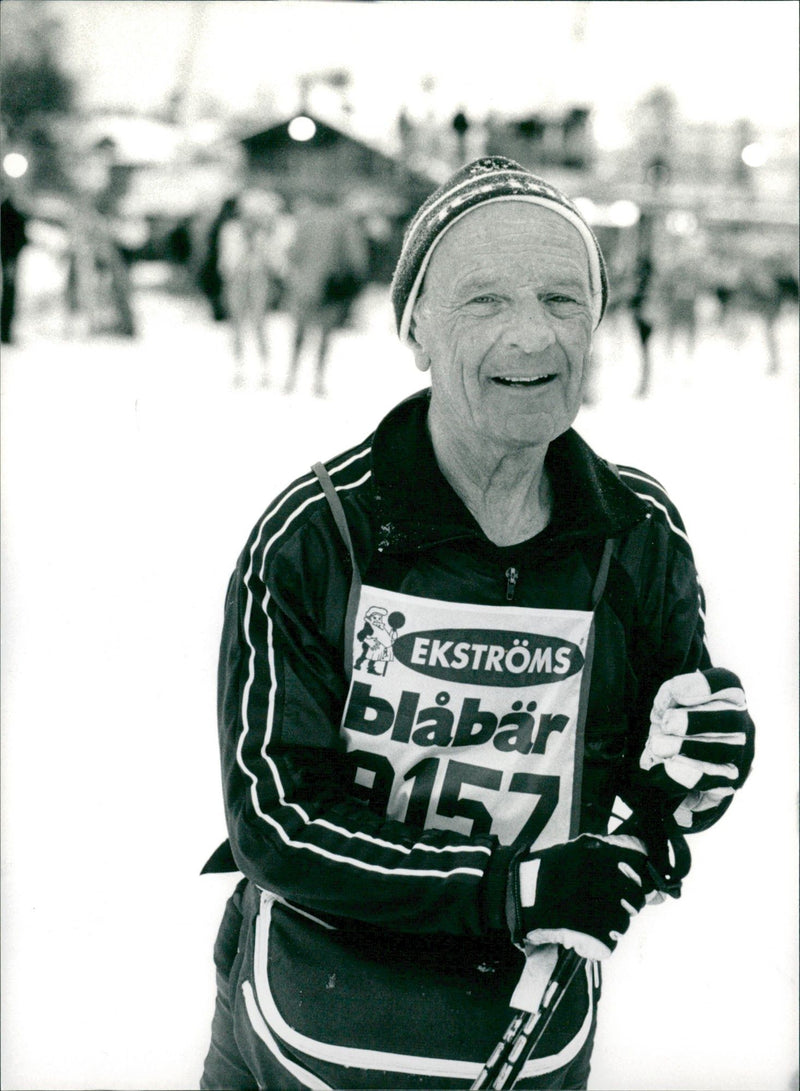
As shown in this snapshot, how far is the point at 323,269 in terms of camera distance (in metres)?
2.64

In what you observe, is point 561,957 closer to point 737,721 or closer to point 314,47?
point 737,721

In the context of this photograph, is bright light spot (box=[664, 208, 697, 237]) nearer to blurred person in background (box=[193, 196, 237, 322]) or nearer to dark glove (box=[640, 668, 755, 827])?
blurred person in background (box=[193, 196, 237, 322])

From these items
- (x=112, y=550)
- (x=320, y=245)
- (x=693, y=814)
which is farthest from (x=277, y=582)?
(x=320, y=245)

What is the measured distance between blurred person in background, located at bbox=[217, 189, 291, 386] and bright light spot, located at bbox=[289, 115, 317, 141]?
36 centimetres

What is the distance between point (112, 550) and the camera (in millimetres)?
1902

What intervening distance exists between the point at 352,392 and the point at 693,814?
43.2 inches

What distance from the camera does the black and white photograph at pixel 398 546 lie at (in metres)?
1.26

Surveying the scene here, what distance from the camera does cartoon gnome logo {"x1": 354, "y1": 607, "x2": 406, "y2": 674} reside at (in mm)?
1319

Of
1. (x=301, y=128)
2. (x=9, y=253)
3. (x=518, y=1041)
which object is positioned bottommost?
(x=518, y=1041)

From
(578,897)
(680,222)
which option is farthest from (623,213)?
(578,897)

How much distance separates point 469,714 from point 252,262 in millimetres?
1545

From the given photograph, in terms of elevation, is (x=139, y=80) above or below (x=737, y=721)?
above

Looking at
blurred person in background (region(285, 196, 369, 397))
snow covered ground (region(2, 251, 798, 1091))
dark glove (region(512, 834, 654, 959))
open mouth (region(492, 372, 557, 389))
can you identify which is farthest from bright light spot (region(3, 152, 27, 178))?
dark glove (region(512, 834, 654, 959))

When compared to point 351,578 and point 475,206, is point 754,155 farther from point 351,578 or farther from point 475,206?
point 351,578
